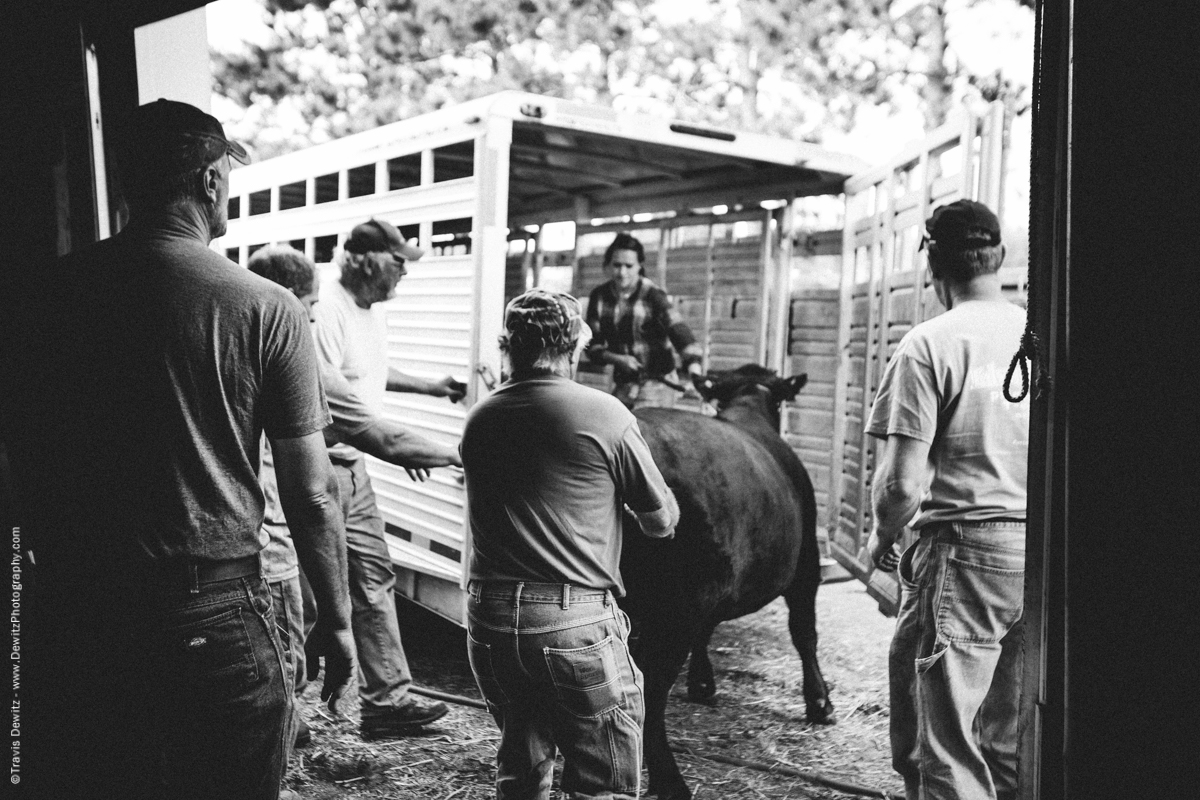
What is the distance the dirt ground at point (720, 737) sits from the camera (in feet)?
14.4

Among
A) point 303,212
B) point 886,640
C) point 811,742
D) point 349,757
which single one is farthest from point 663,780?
point 303,212

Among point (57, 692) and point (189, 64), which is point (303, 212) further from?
point (57, 692)

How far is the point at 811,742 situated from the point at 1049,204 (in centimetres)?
402

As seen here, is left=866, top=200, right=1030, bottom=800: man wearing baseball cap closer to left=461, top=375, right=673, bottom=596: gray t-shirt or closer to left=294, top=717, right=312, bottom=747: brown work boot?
left=461, top=375, right=673, bottom=596: gray t-shirt

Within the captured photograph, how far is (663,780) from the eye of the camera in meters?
4.20

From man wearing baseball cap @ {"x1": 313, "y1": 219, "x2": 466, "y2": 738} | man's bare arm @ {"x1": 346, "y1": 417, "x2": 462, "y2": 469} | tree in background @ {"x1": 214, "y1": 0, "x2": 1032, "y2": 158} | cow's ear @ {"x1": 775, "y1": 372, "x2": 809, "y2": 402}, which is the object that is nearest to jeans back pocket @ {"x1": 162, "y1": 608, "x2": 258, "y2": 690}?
man's bare arm @ {"x1": 346, "y1": 417, "x2": 462, "y2": 469}

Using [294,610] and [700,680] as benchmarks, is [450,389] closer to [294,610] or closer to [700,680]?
[294,610]

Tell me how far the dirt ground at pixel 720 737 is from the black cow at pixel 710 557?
237 millimetres

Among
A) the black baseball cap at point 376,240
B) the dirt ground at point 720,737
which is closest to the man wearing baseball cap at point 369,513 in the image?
the black baseball cap at point 376,240

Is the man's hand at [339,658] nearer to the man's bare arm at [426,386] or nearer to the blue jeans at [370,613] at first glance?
the blue jeans at [370,613]

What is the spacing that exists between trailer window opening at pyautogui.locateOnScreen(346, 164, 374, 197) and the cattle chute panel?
3.23 metres

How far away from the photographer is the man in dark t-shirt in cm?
286

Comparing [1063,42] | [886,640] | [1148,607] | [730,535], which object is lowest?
[886,640]

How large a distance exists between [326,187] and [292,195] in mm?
592
